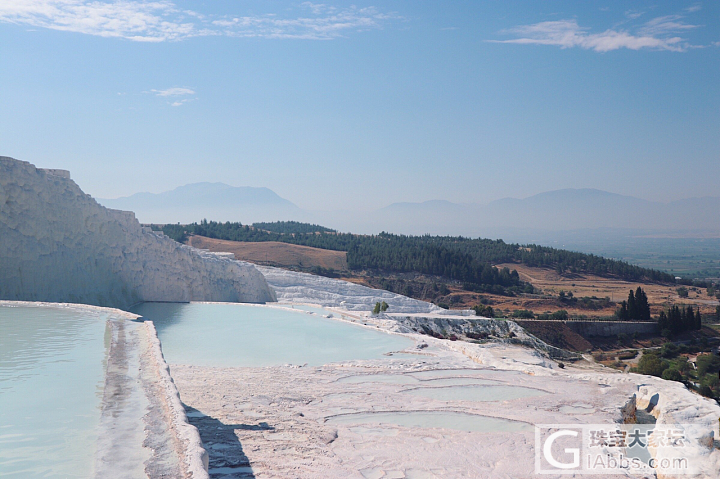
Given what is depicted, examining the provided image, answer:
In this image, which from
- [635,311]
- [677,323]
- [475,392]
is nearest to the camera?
[475,392]

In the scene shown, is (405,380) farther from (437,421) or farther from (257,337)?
(257,337)

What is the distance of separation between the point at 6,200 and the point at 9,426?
1339 centimetres

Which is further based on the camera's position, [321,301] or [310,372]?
[321,301]

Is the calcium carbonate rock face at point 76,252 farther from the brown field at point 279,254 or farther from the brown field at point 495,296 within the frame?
the brown field at point 279,254

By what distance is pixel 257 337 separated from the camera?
15.1 metres

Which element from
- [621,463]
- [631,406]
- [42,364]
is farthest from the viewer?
[631,406]

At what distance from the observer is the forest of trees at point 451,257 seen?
59.9 m

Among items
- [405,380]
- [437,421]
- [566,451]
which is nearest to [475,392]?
[405,380]

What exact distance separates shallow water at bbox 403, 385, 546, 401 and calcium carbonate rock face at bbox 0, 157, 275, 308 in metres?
12.2

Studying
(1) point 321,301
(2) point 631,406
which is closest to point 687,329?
(1) point 321,301

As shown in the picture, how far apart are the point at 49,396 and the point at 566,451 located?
621 centimetres

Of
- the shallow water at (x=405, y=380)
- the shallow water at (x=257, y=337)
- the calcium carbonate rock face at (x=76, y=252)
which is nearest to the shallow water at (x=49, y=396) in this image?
the shallow water at (x=257, y=337)

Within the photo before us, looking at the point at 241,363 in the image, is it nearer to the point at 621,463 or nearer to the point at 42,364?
the point at 42,364

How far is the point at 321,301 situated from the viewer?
33594 millimetres
